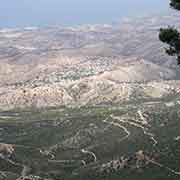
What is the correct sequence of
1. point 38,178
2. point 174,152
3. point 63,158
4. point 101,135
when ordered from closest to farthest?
point 38,178 < point 174,152 < point 63,158 < point 101,135

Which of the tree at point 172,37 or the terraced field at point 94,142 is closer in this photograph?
the tree at point 172,37

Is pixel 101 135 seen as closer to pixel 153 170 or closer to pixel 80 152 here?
pixel 80 152

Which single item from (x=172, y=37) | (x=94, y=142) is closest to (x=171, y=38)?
(x=172, y=37)

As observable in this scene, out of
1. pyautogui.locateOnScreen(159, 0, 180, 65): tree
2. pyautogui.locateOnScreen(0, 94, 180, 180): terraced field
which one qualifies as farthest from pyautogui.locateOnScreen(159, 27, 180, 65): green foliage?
pyautogui.locateOnScreen(0, 94, 180, 180): terraced field

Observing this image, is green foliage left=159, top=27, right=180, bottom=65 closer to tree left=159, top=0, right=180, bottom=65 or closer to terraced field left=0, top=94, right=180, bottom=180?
tree left=159, top=0, right=180, bottom=65

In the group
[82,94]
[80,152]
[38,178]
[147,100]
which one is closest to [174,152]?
[80,152]

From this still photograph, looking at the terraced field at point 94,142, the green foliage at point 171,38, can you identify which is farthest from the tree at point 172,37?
the terraced field at point 94,142

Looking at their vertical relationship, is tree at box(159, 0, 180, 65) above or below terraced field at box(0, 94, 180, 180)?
above

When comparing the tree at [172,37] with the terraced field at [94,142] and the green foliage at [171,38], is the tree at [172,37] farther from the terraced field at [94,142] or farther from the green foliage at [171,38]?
the terraced field at [94,142]
